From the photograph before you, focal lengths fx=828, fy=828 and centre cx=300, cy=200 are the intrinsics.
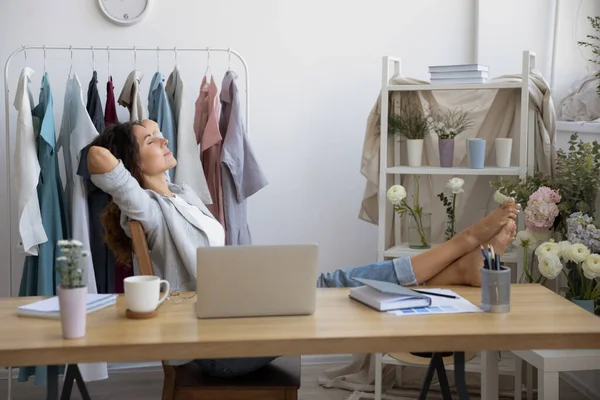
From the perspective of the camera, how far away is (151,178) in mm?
2906

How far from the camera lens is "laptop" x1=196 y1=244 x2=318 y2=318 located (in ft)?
6.73

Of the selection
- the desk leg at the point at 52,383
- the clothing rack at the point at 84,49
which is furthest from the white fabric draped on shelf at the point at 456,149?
the desk leg at the point at 52,383

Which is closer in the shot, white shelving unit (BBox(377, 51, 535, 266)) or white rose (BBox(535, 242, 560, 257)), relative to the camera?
white rose (BBox(535, 242, 560, 257))

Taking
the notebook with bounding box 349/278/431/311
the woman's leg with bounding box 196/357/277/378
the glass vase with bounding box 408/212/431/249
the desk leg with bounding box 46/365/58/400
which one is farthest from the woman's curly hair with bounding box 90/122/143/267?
the glass vase with bounding box 408/212/431/249

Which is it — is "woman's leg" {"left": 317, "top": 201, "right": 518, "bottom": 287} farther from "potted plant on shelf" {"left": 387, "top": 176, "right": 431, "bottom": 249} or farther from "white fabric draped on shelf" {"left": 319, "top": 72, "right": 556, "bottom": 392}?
"white fabric draped on shelf" {"left": 319, "top": 72, "right": 556, "bottom": 392}

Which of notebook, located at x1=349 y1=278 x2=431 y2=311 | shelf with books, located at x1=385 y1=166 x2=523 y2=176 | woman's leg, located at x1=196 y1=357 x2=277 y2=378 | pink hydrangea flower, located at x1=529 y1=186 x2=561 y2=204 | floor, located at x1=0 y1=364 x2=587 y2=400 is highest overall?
shelf with books, located at x1=385 y1=166 x2=523 y2=176

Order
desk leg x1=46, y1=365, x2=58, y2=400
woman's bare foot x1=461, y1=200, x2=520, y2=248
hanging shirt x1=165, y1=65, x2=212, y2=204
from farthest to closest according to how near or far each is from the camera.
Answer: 1. hanging shirt x1=165, y1=65, x2=212, y2=204
2. woman's bare foot x1=461, y1=200, x2=520, y2=248
3. desk leg x1=46, y1=365, x2=58, y2=400

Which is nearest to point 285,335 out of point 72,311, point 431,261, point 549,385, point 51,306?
point 72,311

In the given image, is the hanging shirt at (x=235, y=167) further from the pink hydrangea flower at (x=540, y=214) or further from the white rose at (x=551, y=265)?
the white rose at (x=551, y=265)

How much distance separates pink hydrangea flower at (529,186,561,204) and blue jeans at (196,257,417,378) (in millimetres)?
931

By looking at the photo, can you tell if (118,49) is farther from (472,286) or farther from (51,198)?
(472,286)

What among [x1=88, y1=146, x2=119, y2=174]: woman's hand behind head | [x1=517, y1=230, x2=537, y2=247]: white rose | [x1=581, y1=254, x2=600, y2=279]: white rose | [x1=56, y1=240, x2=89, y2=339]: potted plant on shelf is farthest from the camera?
[x1=517, y1=230, x2=537, y2=247]: white rose

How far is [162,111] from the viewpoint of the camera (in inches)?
150

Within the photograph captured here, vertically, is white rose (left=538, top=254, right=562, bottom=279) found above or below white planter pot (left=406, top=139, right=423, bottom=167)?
below
